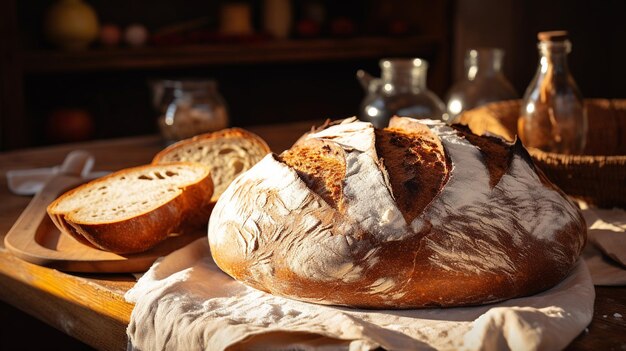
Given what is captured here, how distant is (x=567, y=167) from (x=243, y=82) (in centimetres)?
271

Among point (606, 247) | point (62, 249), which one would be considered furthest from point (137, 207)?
point (606, 247)

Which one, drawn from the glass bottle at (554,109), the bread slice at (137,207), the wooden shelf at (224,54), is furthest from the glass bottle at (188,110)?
the wooden shelf at (224,54)

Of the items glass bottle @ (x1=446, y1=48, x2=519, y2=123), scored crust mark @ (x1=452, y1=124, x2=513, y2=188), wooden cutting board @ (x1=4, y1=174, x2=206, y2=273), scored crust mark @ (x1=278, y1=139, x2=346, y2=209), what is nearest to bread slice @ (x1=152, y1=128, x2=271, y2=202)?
wooden cutting board @ (x1=4, y1=174, x2=206, y2=273)

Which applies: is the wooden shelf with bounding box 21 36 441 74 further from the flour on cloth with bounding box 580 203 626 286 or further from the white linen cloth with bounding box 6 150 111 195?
the flour on cloth with bounding box 580 203 626 286

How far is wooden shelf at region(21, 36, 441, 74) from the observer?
9.58ft

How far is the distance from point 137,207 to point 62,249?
0.40ft

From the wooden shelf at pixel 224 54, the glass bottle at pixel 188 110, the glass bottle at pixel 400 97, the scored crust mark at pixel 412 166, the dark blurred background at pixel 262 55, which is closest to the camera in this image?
the scored crust mark at pixel 412 166

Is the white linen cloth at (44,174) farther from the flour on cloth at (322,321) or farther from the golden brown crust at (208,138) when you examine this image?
the flour on cloth at (322,321)

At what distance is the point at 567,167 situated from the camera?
123 cm

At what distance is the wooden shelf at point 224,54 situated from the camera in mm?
2920

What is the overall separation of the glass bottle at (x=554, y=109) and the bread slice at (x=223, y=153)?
46cm

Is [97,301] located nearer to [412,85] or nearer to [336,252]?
[336,252]

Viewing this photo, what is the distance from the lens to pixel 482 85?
1.84 metres

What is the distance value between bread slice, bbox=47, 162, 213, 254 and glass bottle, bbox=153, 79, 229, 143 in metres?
0.66
